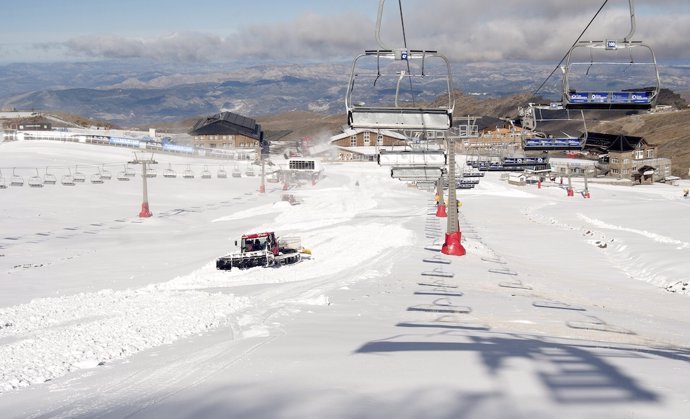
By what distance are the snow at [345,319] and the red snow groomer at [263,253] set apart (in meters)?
0.42

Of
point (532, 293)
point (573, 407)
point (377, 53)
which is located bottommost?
point (532, 293)

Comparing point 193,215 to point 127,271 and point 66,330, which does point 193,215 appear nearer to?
point 127,271

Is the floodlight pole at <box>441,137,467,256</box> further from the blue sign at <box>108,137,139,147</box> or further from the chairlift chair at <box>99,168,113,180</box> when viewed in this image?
the blue sign at <box>108,137,139,147</box>

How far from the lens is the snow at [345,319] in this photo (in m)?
6.68

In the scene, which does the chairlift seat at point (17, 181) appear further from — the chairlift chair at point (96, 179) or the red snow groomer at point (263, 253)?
the red snow groomer at point (263, 253)

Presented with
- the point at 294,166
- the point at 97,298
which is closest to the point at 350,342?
the point at 97,298

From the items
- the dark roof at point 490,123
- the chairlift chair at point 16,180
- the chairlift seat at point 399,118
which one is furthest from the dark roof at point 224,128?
the chairlift seat at point 399,118

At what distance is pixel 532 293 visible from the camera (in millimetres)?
17938

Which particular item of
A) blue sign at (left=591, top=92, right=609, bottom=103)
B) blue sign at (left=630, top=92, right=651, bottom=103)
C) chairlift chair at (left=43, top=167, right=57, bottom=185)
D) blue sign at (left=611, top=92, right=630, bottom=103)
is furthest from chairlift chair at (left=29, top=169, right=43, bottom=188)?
blue sign at (left=630, top=92, right=651, bottom=103)

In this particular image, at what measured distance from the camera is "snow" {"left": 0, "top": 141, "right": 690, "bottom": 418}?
6684 mm

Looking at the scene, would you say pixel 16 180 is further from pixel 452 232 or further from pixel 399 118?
pixel 399 118

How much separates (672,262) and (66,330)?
1948 centimetres

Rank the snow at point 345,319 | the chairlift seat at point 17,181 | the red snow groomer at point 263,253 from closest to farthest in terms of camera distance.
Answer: the snow at point 345,319
the red snow groomer at point 263,253
the chairlift seat at point 17,181

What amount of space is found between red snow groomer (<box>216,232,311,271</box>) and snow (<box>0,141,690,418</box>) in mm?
424
